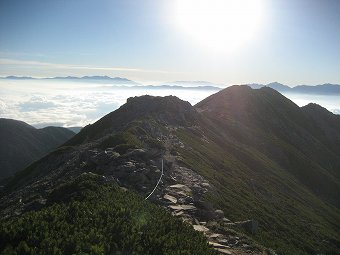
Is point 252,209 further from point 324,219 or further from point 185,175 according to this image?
point 324,219

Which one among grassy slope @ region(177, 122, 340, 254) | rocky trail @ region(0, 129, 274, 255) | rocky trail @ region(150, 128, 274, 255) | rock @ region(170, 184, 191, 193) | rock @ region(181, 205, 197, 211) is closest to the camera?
rocky trail @ region(150, 128, 274, 255)

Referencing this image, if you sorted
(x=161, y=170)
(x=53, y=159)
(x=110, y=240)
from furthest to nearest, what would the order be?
(x=53, y=159), (x=161, y=170), (x=110, y=240)

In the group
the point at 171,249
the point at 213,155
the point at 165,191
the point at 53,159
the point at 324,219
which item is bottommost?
the point at 324,219

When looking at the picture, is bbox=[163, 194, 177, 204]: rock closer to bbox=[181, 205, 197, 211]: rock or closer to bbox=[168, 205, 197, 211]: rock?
bbox=[168, 205, 197, 211]: rock

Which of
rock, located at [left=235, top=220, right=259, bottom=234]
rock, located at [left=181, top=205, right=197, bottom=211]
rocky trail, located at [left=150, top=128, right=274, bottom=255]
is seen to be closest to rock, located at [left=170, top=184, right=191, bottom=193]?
rocky trail, located at [left=150, top=128, right=274, bottom=255]

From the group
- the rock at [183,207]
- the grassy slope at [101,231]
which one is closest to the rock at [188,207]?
the rock at [183,207]

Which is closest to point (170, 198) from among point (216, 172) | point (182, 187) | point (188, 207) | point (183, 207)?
point (183, 207)

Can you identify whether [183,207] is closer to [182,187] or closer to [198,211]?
[198,211]

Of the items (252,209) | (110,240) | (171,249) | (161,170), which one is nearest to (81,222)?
(110,240)
